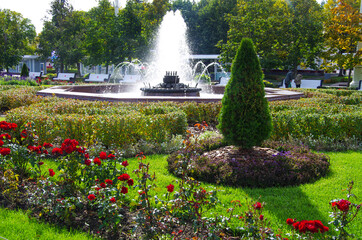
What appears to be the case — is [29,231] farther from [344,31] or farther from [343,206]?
[344,31]

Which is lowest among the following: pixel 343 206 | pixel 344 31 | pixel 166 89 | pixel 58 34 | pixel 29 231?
pixel 29 231

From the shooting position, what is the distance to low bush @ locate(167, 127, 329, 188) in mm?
4629

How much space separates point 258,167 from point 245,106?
3.20 feet

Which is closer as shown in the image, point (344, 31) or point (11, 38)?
point (344, 31)

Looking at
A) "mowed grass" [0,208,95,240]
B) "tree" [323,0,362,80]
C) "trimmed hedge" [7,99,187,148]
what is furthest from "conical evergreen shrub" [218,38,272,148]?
"tree" [323,0,362,80]

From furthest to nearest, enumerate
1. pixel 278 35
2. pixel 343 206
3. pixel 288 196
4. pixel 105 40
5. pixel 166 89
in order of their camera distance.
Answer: pixel 105 40, pixel 278 35, pixel 166 89, pixel 288 196, pixel 343 206

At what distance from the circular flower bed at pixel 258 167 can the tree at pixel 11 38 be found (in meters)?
33.8

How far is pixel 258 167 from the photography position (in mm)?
4777

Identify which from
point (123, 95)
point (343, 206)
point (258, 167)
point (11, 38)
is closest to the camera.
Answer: point (343, 206)

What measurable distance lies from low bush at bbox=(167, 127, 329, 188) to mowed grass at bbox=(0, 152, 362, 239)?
0.49 ft

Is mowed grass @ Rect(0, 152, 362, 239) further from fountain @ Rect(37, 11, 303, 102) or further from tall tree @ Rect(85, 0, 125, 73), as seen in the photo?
tall tree @ Rect(85, 0, 125, 73)

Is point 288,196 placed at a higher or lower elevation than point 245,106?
lower

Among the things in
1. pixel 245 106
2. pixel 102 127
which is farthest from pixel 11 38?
pixel 245 106

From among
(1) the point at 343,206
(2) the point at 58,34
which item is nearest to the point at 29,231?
(1) the point at 343,206
